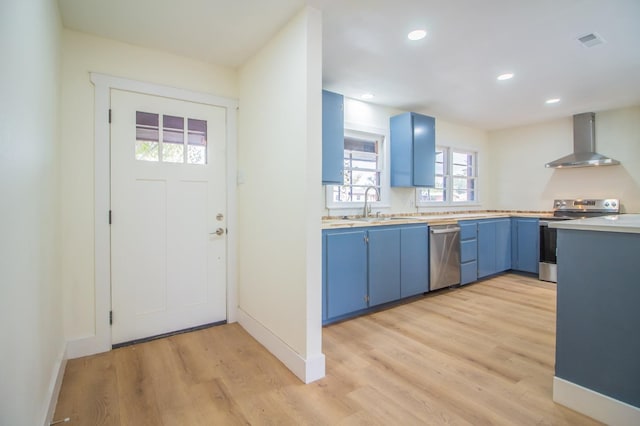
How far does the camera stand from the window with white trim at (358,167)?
12.6ft

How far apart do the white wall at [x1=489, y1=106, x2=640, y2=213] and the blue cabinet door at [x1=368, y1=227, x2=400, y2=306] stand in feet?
11.1

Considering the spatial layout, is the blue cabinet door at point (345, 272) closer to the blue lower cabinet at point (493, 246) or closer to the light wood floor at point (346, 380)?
the light wood floor at point (346, 380)

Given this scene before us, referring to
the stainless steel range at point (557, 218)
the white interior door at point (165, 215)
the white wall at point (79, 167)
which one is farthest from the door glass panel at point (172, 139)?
the stainless steel range at point (557, 218)

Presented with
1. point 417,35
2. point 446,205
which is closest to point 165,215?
point 417,35

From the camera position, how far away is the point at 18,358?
112cm

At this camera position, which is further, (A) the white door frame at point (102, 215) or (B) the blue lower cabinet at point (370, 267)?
(B) the blue lower cabinet at point (370, 267)

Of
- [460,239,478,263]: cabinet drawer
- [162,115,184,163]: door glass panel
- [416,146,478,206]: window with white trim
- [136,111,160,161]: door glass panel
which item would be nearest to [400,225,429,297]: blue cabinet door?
[460,239,478,263]: cabinet drawer

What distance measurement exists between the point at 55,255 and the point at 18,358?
42.1 inches

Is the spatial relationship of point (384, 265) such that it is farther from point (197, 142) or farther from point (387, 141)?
point (197, 142)

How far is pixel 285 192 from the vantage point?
224 centimetres

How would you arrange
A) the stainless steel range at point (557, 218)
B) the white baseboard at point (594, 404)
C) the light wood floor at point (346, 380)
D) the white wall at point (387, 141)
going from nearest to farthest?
the white baseboard at point (594, 404), the light wood floor at point (346, 380), the white wall at point (387, 141), the stainless steel range at point (557, 218)

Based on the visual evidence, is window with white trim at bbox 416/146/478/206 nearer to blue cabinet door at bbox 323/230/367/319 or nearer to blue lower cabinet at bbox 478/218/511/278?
blue lower cabinet at bbox 478/218/511/278

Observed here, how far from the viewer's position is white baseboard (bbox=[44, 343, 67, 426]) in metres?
1.59

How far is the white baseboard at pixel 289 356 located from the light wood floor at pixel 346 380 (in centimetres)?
5
